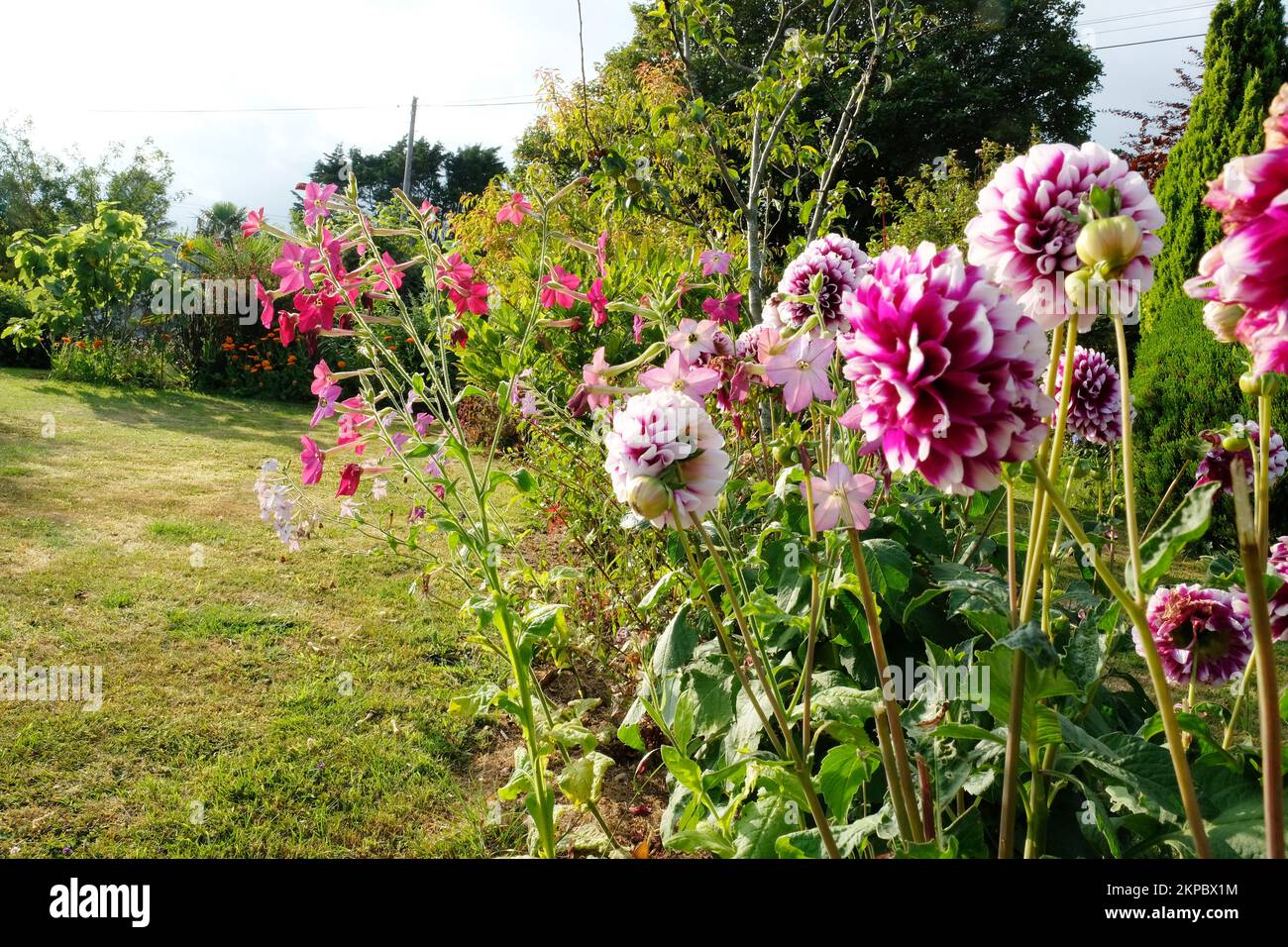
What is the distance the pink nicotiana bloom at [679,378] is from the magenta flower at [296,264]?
73 centimetres

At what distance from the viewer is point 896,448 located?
0.70 metres

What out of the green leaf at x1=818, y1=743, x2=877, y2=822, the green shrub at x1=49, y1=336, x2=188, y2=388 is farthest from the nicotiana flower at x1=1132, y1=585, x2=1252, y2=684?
the green shrub at x1=49, y1=336, x2=188, y2=388

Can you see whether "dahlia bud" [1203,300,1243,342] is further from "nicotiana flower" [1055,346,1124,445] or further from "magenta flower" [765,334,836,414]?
"nicotiana flower" [1055,346,1124,445]

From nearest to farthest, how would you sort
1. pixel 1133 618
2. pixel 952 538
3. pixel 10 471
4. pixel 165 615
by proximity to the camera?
pixel 1133 618 < pixel 952 538 < pixel 165 615 < pixel 10 471

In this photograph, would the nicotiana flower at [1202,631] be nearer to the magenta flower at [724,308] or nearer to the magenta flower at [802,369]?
the magenta flower at [802,369]

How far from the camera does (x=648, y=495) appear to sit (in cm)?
89

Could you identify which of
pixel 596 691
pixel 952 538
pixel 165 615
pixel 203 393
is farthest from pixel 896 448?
pixel 203 393

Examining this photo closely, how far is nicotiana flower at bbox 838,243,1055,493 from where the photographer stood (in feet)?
2.15

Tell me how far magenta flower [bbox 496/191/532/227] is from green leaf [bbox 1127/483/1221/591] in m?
1.34

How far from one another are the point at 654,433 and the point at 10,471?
534 centimetres

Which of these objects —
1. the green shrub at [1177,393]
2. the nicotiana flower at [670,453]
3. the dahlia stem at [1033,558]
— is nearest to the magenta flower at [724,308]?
the nicotiana flower at [670,453]

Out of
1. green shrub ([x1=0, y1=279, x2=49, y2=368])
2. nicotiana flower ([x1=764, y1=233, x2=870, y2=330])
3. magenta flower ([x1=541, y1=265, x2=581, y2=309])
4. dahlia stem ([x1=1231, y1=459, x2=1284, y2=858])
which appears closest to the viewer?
dahlia stem ([x1=1231, y1=459, x2=1284, y2=858])

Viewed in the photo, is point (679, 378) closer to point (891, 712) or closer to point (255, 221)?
point (891, 712)

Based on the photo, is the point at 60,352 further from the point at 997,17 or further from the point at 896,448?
the point at 997,17
